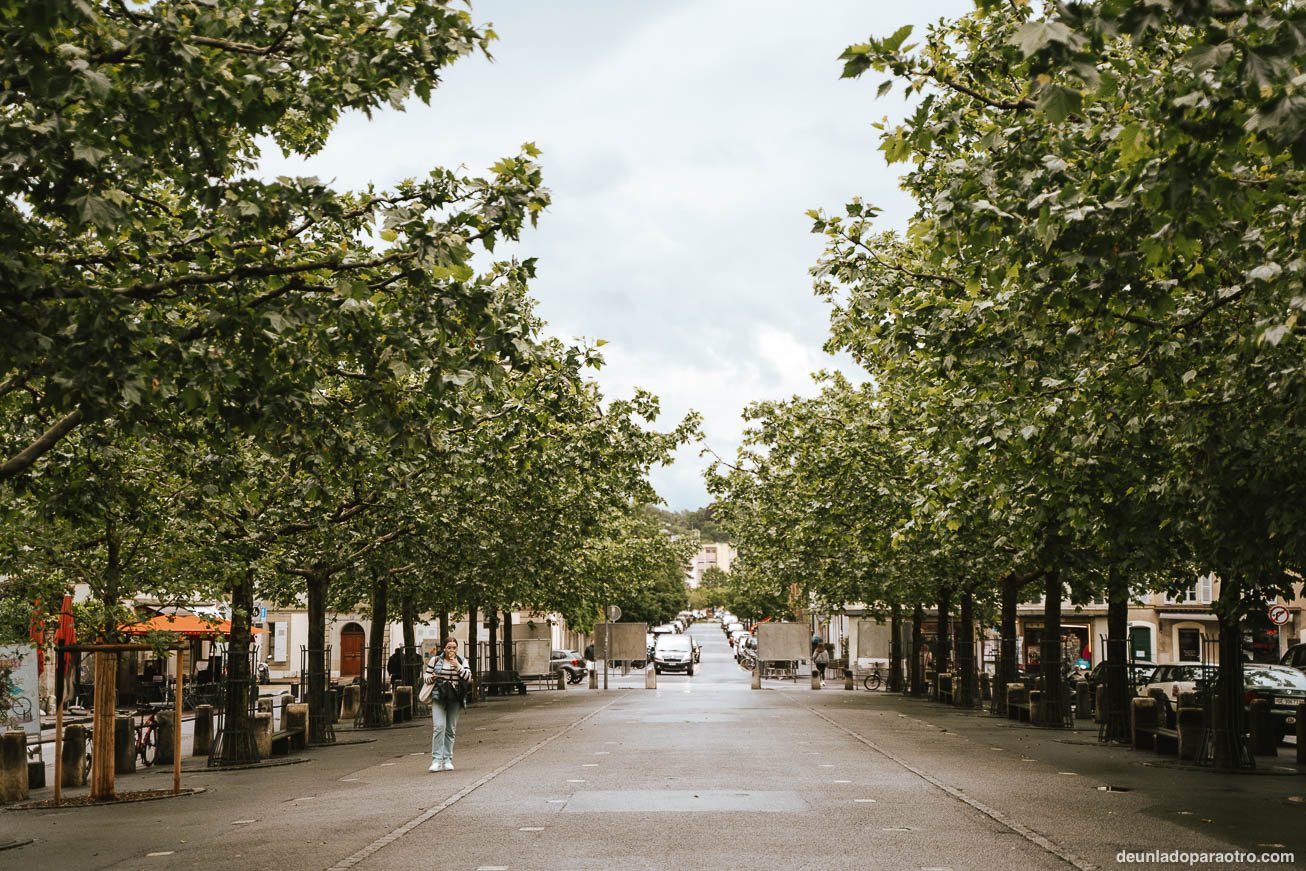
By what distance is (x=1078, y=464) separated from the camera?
1476cm

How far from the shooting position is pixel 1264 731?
22000 mm

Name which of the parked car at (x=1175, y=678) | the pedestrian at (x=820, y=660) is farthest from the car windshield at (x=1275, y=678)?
the pedestrian at (x=820, y=660)

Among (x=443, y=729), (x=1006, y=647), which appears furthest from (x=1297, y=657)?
(x=443, y=729)

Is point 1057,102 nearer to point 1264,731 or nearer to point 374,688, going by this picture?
point 1264,731

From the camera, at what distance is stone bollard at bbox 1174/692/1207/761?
64.1 ft

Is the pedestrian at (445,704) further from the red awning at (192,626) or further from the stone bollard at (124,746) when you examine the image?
the stone bollard at (124,746)

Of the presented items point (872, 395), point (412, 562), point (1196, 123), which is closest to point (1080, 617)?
point (872, 395)

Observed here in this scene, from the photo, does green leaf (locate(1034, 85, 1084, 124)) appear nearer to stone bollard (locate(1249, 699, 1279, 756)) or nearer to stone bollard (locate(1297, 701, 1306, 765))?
stone bollard (locate(1297, 701, 1306, 765))

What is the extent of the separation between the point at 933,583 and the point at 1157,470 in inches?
781

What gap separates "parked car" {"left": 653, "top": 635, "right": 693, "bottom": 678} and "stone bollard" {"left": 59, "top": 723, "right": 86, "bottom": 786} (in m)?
50.8

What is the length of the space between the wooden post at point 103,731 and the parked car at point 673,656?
2084 inches

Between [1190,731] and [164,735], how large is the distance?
15.9 meters

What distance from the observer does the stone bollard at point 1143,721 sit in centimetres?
2202

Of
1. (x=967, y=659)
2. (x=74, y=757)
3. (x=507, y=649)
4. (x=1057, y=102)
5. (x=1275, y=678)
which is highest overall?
(x=1057, y=102)
